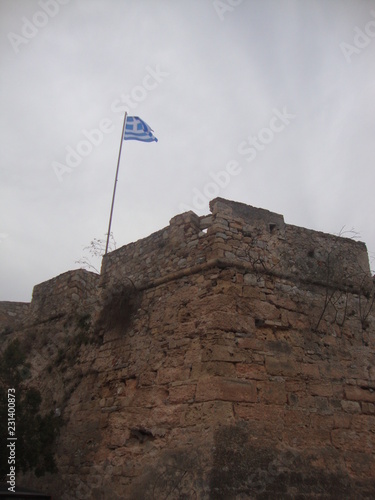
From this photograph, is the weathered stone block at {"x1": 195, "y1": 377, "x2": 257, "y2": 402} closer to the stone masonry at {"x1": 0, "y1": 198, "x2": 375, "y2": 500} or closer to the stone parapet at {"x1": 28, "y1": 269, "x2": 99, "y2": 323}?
the stone masonry at {"x1": 0, "y1": 198, "x2": 375, "y2": 500}

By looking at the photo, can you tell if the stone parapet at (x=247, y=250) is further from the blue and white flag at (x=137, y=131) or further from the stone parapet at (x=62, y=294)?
the blue and white flag at (x=137, y=131)

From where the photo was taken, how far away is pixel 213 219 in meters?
6.72

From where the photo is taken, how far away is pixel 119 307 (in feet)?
24.0

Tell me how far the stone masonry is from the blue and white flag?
5029 millimetres

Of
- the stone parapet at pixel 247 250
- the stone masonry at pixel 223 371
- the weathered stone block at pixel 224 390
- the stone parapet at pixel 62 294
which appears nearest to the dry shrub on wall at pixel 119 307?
the stone masonry at pixel 223 371

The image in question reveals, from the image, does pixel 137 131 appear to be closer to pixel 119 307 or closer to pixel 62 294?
pixel 62 294

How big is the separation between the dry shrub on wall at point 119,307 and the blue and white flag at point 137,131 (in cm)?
572

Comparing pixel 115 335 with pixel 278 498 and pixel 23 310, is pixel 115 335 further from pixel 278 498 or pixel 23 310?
pixel 23 310

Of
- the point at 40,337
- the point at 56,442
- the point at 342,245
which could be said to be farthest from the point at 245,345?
the point at 40,337

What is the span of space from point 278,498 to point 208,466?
821 mm

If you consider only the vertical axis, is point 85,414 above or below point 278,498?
above

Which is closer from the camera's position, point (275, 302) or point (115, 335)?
point (275, 302)

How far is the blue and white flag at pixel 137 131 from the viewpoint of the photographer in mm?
12195

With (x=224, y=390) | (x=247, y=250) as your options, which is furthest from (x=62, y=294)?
(x=224, y=390)
